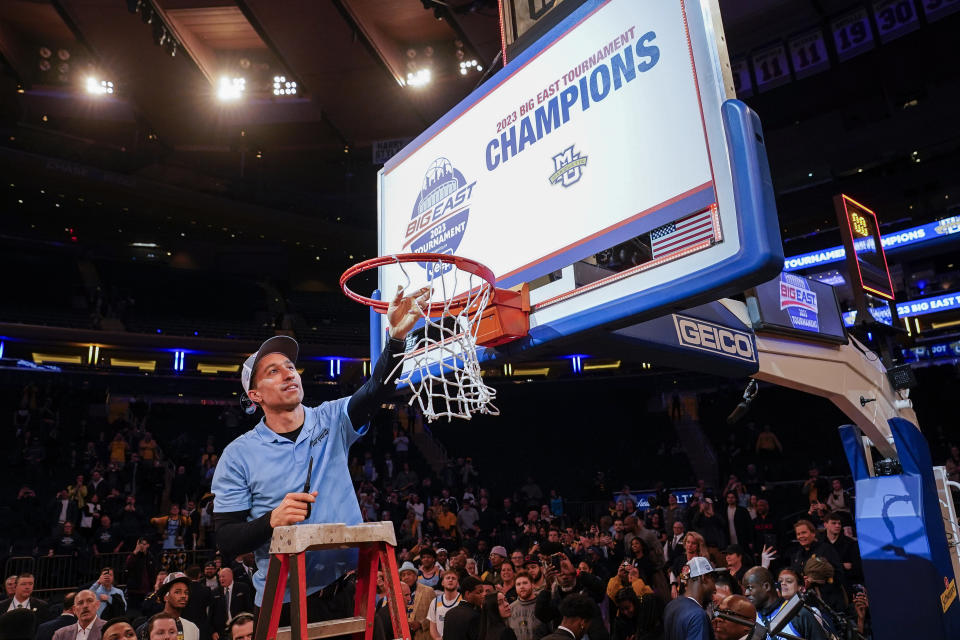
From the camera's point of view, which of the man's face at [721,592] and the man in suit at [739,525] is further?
the man in suit at [739,525]

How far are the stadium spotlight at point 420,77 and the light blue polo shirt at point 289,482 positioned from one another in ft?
47.4

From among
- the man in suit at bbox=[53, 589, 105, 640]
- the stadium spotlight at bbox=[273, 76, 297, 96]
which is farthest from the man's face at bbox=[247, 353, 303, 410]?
the stadium spotlight at bbox=[273, 76, 297, 96]

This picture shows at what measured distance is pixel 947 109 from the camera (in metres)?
19.5

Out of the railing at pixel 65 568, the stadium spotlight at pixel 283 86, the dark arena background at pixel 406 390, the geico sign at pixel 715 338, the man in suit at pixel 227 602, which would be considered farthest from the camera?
the stadium spotlight at pixel 283 86

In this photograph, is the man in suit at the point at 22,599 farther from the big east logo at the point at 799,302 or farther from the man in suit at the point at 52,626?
the big east logo at the point at 799,302

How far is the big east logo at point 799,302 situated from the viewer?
5.48 m

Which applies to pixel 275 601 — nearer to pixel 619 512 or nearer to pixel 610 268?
pixel 610 268

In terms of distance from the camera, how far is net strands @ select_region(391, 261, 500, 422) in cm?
398

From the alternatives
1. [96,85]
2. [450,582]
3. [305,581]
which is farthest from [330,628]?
[96,85]

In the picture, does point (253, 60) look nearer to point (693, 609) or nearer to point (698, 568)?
point (698, 568)

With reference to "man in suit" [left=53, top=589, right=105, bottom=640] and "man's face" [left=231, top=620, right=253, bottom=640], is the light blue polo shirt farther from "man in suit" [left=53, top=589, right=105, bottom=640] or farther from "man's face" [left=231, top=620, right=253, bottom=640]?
"man in suit" [left=53, top=589, right=105, bottom=640]

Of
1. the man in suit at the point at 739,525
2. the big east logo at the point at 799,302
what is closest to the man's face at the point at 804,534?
the big east logo at the point at 799,302

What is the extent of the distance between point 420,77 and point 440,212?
41.8 ft

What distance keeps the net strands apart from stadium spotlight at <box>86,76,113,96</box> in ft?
61.9
